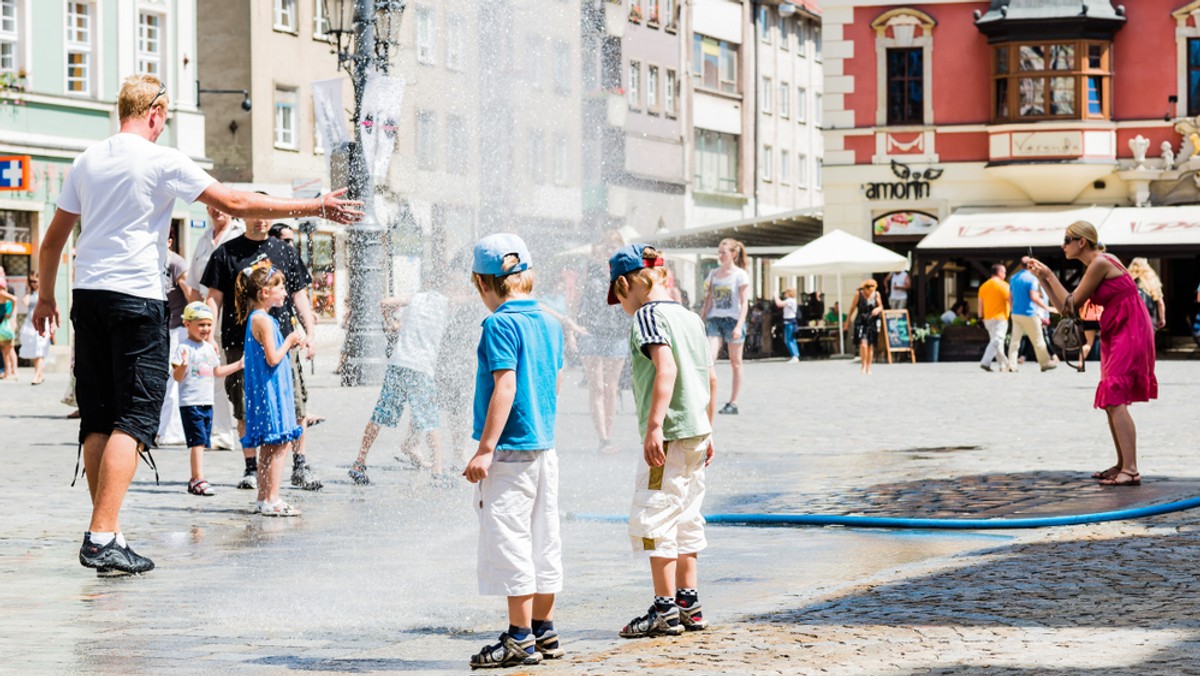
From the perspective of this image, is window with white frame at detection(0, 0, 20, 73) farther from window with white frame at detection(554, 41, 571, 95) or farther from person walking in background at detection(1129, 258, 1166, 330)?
person walking in background at detection(1129, 258, 1166, 330)

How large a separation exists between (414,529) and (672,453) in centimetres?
325

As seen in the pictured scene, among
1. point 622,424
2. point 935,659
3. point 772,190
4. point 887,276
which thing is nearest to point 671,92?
point 772,190

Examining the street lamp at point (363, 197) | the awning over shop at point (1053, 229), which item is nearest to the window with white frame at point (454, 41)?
the street lamp at point (363, 197)

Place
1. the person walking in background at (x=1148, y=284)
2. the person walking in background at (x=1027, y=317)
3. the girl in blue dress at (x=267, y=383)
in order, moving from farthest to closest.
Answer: the person walking in background at (x=1027, y=317), the person walking in background at (x=1148, y=284), the girl in blue dress at (x=267, y=383)

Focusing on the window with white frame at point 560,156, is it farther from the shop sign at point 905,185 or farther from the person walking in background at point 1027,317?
the shop sign at point 905,185

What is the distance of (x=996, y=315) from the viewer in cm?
3120

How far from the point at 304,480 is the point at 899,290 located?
1170 inches

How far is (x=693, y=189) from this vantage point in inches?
2648

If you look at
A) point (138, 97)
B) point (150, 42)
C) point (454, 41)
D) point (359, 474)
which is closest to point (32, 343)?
point (150, 42)

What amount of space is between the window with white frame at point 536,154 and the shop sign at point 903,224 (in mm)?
25870

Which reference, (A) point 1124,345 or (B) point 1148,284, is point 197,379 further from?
(B) point 1148,284

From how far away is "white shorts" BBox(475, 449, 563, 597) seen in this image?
20.4ft

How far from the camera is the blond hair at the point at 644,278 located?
276 inches

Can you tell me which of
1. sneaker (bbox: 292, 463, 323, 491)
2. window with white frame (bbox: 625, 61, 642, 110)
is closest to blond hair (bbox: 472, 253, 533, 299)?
sneaker (bbox: 292, 463, 323, 491)
